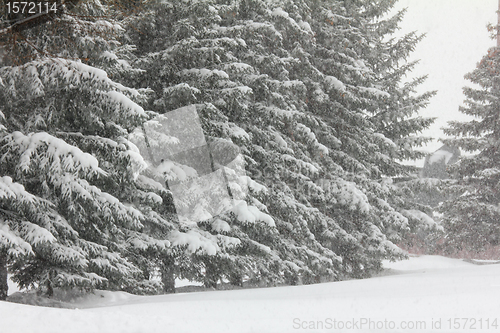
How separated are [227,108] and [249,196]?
2.30 metres

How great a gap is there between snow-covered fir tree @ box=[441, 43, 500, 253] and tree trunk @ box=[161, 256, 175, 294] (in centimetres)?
1315

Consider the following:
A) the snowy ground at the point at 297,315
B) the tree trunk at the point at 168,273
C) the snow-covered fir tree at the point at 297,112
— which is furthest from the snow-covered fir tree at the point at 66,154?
the snowy ground at the point at 297,315

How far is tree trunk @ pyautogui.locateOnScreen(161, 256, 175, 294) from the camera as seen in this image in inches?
411

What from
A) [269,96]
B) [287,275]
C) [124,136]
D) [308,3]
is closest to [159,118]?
[124,136]

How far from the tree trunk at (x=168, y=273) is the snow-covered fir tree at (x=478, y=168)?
13147 millimetres

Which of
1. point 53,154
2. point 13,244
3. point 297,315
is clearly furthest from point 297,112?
point 13,244

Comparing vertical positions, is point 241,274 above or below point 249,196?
below

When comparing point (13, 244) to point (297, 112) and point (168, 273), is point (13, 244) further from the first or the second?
point (297, 112)

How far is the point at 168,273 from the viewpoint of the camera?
1068cm

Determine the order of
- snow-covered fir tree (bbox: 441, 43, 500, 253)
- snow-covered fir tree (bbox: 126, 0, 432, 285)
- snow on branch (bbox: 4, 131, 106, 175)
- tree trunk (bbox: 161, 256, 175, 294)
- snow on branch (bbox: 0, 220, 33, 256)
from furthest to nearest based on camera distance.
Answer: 1. snow-covered fir tree (bbox: 441, 43, 500, 253)
2. snow-covered fir tree (bbox: 126, 0, 432, 285)
3. tree trunk (bbox: 161, 256, 175, 294)
4. snow on branch (bbox: 4, 131, 106, 175)
5. snow on branch (bbox: 0, 220, 33, 256)

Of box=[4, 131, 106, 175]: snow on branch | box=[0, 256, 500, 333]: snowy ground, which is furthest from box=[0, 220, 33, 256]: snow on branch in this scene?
box=[0, 256, 500, 333]: snowy ground

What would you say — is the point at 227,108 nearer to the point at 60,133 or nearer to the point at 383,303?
the point at 60,133

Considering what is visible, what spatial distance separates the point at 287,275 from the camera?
12.3 m

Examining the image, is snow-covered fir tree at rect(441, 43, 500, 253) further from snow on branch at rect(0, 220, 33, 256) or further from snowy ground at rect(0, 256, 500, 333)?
snow on branch at rect(0, 220, 33, 256)
